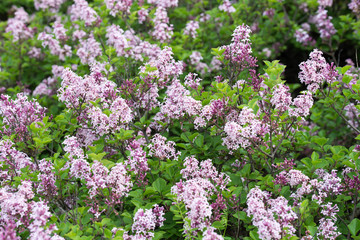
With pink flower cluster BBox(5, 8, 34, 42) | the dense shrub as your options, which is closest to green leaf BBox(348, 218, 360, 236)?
the dense shrub

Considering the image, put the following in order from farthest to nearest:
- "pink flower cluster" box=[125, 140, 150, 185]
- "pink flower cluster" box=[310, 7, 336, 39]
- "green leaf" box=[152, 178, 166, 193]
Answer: "pink flower cluster" box=[310, 7, 336, 39] → "green leaf" box=[152, 178, 166, 193] → "pink flower cluster" box=[125, 140, 150, 185]

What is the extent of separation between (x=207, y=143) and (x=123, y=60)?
→ 7.19 feet

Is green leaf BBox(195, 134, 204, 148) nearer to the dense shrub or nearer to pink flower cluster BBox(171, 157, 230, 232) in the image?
the dense shrub

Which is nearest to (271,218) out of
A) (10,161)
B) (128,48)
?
(10,161)

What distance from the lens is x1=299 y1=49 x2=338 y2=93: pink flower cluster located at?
3801 mm

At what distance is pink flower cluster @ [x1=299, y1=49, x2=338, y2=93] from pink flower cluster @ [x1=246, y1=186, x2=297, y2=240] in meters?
1.32

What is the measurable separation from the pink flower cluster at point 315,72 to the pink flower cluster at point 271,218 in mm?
1323

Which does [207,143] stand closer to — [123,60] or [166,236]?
[166,236]

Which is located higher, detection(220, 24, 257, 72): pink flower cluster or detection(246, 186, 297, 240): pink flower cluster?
detection(220, 24, 257, 72): pink flower cluster

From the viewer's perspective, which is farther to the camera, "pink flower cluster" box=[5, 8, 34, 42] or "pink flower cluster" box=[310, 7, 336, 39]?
"pink flower cluster" box=[5, 8, 34, 42]

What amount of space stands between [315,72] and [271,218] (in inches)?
66.3

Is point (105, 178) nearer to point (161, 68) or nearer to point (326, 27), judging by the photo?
point (161, 68)

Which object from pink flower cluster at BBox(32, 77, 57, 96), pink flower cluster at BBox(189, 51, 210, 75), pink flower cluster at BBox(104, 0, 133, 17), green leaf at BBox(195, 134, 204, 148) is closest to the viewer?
green leaf at BBox(195, 134, 204, 148)

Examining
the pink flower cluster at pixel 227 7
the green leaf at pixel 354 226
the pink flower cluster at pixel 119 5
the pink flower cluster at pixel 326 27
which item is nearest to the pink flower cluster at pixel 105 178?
the green leaf at pixel 354 226
